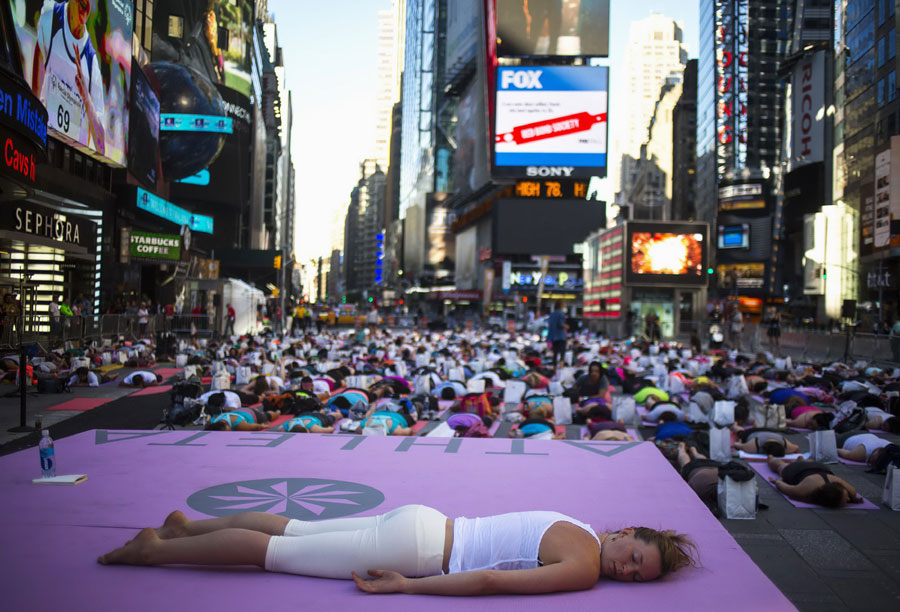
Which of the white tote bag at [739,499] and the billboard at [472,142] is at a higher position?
the billboard at [472,142]

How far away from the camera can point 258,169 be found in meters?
83.0

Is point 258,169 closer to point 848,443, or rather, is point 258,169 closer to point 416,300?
point 416,300

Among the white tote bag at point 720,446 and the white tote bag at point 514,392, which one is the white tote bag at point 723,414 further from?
the white tote bag at point 514,392

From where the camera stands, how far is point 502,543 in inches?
143

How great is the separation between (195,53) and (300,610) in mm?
59955

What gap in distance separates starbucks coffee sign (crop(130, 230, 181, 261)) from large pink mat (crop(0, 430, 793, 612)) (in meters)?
27.4

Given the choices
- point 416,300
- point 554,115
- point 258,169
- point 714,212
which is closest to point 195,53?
point 258,169

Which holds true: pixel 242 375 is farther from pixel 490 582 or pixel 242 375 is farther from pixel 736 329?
pixel 736 329

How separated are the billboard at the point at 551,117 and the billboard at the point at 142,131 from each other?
4853 cm

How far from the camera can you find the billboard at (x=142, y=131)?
30609 mm

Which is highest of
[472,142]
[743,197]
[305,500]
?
[472,142]

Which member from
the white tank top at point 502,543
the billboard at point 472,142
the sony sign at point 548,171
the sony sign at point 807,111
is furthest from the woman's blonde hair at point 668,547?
the billboard at point 472,142

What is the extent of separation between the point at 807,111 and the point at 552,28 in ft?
96.2

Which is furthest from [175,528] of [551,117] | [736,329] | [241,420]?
[551,117]
